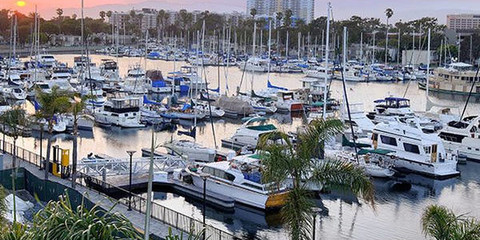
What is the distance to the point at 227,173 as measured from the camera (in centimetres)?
2908

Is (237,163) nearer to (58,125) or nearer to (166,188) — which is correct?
(166,188)

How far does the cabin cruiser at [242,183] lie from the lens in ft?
91.6

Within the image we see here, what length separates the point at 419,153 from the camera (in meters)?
36.3

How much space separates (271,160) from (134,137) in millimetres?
31874

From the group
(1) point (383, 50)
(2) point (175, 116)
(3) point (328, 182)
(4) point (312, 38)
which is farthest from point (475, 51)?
(3) point (328, 182)

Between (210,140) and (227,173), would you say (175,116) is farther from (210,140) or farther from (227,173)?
(227,173)

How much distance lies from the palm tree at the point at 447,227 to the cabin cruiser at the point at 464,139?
26397 millimetres

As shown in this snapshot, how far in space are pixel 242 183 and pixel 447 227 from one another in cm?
1472

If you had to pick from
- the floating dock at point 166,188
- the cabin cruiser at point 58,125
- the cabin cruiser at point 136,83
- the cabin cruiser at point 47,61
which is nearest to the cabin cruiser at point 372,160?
the floating dock at point 166,188

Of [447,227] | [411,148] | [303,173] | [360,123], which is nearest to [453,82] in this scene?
[360,123]

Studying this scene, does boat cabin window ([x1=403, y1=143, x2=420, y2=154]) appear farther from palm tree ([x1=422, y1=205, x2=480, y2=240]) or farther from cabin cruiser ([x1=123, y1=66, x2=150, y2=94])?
cabin cruiser ([x1=123, y1=66, x2=150, y2=94])

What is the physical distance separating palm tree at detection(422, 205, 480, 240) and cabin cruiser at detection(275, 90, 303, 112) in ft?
153

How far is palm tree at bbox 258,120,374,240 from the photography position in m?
15.4

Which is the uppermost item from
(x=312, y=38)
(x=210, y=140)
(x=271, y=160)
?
(x=312, y=38)
